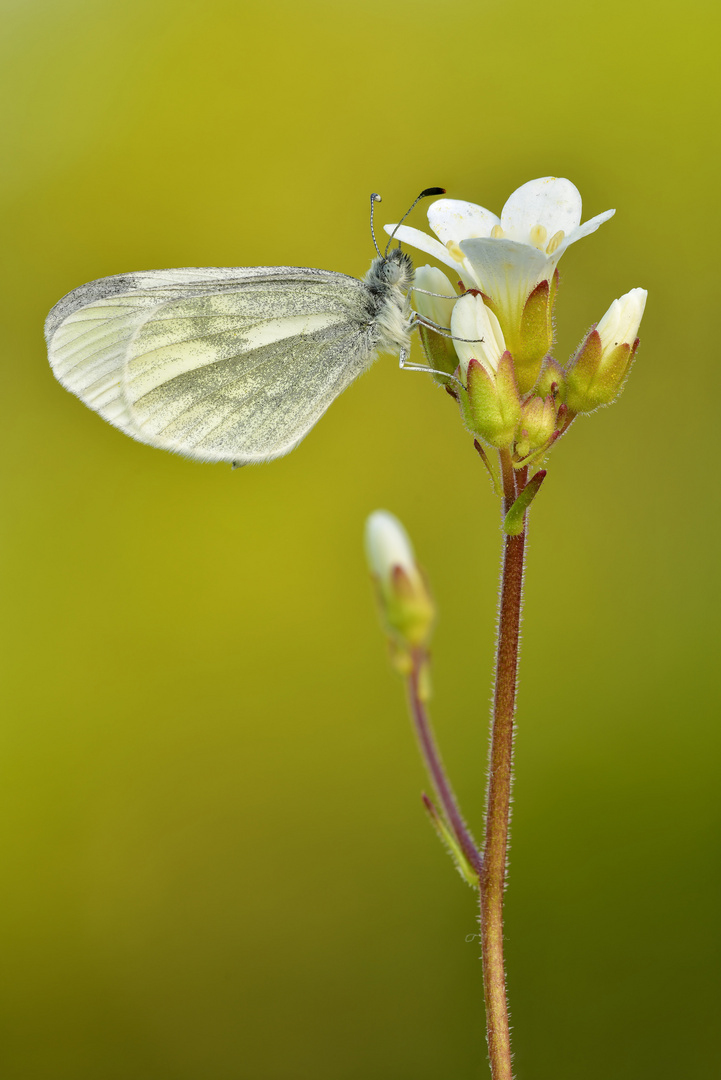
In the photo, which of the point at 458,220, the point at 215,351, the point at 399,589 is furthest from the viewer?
the point at 215,351

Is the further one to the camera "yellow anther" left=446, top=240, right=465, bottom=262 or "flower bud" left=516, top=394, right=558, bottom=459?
"yellow anther" left=446, top=240, right=465, bottom=262

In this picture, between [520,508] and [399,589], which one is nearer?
[399,589]

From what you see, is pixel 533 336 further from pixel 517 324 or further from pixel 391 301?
pixel 391 301

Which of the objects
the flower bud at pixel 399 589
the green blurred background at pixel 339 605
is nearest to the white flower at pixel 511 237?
the flower bud at pixel 399 589

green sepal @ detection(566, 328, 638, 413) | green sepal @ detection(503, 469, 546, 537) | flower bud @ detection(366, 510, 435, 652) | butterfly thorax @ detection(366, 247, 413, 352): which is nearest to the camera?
flower bud @ detection(366, 510, 435, 652)

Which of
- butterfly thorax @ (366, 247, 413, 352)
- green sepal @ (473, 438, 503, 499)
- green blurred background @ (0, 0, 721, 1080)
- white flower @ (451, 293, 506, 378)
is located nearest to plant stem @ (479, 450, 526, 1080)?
green sepal @ (473, 438, 503, 499)

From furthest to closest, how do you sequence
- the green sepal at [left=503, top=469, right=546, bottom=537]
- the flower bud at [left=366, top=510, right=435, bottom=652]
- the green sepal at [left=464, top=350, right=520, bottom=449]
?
the green sepal at [left=464, top=350, right=520, bottom=449], the green sepal at [left=503, top=469, right=546, bottom=537], the flower bud at [left=366, top=510, right=435, bottom=652]

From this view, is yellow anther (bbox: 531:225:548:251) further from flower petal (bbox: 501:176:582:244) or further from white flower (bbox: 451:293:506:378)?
white flower (bbox: 451:293:506:378)

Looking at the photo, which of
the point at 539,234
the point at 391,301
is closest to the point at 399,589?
the point at 539,234
